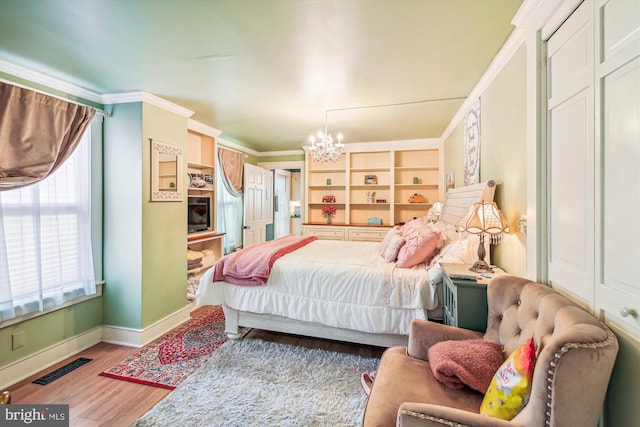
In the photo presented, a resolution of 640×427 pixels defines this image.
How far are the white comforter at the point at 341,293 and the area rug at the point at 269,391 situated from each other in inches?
13.4

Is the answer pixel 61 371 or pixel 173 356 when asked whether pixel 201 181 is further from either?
pixel 61 371

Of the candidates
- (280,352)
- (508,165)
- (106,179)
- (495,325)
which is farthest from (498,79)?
(106,179)

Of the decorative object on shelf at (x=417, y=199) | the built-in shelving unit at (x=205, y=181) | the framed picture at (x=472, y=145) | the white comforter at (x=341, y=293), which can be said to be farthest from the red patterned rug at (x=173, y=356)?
the decorative object on shelf at (x=417, y=199)

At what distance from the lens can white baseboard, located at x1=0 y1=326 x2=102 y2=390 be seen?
7.02ft

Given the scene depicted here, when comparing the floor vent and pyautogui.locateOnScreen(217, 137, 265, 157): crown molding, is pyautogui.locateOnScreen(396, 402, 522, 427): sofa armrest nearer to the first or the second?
the floor vent

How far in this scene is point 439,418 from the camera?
3.18 feet

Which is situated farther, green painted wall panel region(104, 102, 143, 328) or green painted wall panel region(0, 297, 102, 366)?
green painted wall panel region(104, 102, 143, 328)

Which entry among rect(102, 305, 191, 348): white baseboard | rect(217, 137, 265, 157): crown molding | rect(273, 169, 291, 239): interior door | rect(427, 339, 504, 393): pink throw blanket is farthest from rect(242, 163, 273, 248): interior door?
rect(427, 339, 504, 393): pink throw blanket

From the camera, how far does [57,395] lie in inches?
79.6

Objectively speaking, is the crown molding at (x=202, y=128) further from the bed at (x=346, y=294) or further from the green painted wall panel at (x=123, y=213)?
the bed at (x=346, y=294)

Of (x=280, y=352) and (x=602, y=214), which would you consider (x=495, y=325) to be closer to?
(x=602, y=214)

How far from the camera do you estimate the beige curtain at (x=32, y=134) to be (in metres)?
2.04

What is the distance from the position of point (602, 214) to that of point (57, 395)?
3363mm

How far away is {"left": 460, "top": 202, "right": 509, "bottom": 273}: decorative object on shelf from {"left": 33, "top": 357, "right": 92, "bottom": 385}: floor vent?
326 centimetres
